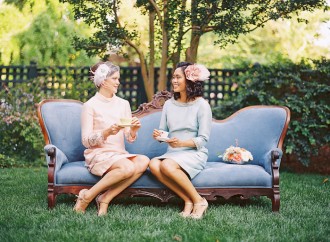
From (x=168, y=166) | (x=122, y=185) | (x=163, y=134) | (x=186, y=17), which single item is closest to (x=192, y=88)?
(x=163, y=134)

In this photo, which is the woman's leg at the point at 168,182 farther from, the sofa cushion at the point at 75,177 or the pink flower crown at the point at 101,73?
the pink flower crown at the point at 101,73

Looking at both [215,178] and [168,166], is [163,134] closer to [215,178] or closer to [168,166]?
[168,166]

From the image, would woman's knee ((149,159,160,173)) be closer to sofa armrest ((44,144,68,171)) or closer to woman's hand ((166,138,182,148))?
woman's hand ((166,138,182,148))

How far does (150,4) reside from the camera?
787 cm

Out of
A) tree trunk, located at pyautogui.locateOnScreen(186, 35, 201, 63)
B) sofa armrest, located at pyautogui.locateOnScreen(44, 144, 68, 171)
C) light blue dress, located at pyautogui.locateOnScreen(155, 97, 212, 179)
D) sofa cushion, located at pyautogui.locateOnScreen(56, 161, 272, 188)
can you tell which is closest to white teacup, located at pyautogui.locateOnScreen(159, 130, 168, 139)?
light blue dress, located at pyautogui.locateOnScreen(155, 97, 212, 179)

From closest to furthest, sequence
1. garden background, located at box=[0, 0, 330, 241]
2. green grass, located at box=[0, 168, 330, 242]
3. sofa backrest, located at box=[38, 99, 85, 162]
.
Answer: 1. green grass, located at box=[0, 168, 330, 242]
2. garden background, located at box=[0, 0, 330, 241]
3. sofa backrest, located at box=[38, 99, 85, 162]

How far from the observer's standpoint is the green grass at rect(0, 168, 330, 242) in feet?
13.5

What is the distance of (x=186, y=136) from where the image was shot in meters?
5.25

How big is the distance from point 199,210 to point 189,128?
82cm

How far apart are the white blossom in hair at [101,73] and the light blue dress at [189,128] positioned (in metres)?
0.69

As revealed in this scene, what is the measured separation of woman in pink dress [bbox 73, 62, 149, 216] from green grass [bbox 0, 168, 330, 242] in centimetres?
18

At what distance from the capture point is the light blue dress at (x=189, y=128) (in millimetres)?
5055

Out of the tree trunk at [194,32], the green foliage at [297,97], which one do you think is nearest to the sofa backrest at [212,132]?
the tree trunk at [194,32]

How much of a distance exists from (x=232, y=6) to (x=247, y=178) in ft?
9.59
